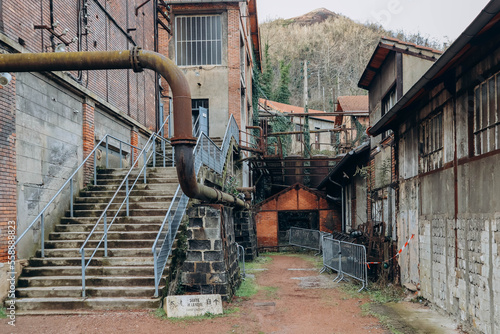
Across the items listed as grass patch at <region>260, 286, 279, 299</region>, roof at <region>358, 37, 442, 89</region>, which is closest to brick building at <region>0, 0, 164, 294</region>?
grass patch at <region>260, 286, 279, 299</region>

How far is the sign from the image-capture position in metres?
7.83

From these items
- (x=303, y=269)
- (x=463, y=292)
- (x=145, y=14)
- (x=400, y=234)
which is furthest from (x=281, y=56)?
(x=463, y=292)

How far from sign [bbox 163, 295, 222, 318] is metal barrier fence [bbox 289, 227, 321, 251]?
14.1m

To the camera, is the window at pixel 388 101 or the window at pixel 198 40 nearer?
the window at pixel 388 101

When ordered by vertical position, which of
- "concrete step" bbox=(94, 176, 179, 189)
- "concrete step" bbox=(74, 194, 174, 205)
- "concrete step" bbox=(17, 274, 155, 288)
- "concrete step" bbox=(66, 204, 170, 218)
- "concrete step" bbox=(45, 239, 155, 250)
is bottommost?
"concrete step" bbox=(17, 274, 155, 288)

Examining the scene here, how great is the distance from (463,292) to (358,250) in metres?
4.54

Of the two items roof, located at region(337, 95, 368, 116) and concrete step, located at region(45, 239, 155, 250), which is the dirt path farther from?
roof, located at region(337, 95, 368, 116)

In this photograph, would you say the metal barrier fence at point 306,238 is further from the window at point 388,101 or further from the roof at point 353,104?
the roof at point 353,104

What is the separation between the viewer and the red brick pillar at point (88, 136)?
12194 millimetres

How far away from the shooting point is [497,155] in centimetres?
597

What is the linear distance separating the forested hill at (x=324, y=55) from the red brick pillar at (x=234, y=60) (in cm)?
3278

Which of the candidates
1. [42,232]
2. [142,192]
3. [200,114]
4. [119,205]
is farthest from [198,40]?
[42,232]

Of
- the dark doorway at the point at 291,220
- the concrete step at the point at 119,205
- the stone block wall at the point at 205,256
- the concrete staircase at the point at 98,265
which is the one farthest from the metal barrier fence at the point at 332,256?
the dark doorway at the point at 291,220

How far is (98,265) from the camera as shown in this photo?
29.2 ft
